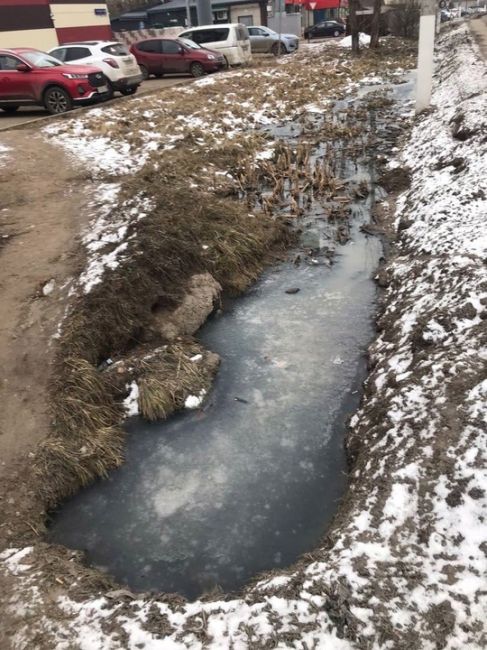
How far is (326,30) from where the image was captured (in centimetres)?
4081

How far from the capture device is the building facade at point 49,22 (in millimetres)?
24906

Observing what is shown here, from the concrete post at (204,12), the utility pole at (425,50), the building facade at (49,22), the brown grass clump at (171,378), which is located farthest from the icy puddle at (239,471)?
the concrete post at (204,12)

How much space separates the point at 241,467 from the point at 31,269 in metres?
3.93

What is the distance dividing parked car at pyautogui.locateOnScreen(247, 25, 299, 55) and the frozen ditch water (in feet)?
88.0

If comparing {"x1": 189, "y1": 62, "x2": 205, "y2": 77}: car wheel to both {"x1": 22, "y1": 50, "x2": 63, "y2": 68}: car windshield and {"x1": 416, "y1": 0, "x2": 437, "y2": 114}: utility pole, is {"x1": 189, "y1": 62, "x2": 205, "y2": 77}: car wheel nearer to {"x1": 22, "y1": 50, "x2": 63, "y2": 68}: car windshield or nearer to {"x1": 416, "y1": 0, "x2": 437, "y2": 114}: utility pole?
{"x1": 22, "y1": 50, "x2": 63, "y2": 68}: car windshield

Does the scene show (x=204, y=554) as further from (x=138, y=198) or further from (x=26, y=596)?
(x=138, y=198)

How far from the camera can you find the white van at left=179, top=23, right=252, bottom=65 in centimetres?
2273

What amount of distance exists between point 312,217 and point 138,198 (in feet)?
10.3

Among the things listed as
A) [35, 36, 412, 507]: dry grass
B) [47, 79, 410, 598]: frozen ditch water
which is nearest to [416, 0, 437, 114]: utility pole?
[35, 36, 412, 507]: dry grass

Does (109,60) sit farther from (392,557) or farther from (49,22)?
(392,557)

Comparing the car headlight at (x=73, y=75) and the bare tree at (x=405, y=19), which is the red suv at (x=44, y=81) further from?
the bare tree at (x=405, y=19)

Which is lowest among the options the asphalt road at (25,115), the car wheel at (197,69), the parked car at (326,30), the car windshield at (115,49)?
the asphalt road at (25,115)

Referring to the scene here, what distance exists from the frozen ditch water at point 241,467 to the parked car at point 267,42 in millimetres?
26829

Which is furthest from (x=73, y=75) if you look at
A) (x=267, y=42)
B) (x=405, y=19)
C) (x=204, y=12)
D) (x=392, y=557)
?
(x=405, y=19)
